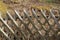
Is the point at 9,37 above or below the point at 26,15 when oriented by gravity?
below

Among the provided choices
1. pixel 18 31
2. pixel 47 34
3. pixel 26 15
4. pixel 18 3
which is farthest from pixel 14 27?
pixel 18 3

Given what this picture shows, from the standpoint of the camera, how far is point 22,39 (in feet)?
17.1

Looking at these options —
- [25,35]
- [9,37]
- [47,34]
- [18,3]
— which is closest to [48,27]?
[47,34]

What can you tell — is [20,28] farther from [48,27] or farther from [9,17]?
[48,27]

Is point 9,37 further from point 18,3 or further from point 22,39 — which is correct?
point 18,3

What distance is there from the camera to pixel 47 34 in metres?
5.14

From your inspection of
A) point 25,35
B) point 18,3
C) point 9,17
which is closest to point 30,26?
point 25,35

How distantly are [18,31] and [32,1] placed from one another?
2806 millimetres

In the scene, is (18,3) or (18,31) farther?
(18,3)

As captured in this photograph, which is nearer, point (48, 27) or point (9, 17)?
point (9, 17)

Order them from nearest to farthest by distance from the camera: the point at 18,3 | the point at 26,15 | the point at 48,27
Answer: the point at 26,15 < the point at 48,27 < the point at 18,3

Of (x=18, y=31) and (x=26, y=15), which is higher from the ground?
(x=26, y=15)

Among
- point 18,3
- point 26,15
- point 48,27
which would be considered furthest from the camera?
point 18,3

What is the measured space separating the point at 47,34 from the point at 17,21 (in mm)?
784
